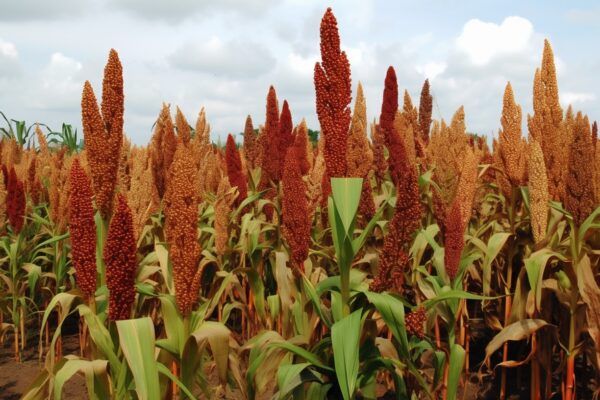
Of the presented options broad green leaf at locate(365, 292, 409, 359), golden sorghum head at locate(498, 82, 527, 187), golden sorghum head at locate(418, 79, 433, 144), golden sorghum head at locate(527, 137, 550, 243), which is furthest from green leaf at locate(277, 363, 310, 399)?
golden sorghum head at locate(418, 79, 433, 144)

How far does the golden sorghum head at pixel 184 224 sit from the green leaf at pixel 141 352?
21 centimetres

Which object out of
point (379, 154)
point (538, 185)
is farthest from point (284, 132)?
point (538, 185)

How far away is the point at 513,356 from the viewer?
12.7 ft

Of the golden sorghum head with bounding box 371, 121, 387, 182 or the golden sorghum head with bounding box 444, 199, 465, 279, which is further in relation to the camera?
the golden sorghum head with bounding box 371, 121, 387, 182

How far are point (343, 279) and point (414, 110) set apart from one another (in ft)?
12.7

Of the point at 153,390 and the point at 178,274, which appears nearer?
the point at 153,390

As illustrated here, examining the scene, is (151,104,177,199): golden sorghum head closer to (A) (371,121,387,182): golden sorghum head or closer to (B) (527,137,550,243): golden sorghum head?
(A) (371,121,387,182): golden sorghum head

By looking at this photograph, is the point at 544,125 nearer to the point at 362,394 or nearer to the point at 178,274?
the point at 362,394

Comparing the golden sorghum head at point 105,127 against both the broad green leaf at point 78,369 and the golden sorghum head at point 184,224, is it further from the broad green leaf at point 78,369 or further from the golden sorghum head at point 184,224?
the broad green leaf at point 78,369

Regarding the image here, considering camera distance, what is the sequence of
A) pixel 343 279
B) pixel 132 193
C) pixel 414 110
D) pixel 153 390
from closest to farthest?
1. pixel 153 390
2. pixel 343 279
3. pixel 132 193
4. pixel 414 110

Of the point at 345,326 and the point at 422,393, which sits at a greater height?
the point at 345,326

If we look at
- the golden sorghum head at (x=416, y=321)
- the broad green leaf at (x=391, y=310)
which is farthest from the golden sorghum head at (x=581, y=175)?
the broad green leaf at (x=391, y=310)

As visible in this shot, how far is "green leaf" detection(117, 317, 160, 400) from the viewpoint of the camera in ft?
5.88

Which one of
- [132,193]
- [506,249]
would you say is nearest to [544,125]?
[506,249]
